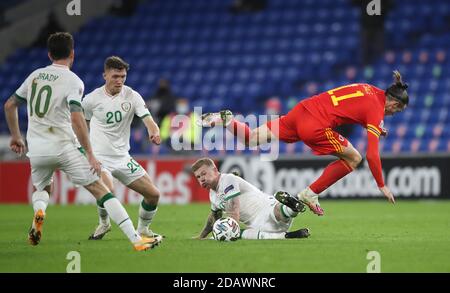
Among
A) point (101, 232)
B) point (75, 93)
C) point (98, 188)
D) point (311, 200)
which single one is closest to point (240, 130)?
point (311, 200)

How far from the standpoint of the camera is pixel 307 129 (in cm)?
1025

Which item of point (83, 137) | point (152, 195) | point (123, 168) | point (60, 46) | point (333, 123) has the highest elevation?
point (60, 46)

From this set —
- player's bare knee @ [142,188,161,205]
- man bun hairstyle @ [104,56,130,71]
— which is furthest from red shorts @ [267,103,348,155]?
man bun hairstyle @ [104,56,130,71]

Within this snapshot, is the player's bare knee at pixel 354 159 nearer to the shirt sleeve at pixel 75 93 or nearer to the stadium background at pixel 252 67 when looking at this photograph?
the shirt sleeve at pixel 75 93

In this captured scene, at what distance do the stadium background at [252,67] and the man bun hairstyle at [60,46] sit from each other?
8.30 metres

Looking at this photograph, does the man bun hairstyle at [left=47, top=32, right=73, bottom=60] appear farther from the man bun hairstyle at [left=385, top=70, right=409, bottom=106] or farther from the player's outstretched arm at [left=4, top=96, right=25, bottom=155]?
the man bun hairstyle at [left=385, top=70, right=409, bottom=106]

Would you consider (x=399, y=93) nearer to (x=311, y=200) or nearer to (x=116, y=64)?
(x=311, y=200)

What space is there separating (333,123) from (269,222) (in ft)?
4.52

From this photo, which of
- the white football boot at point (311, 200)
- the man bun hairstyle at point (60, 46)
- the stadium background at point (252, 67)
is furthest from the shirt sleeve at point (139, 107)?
the stadium background at point (252, 67)

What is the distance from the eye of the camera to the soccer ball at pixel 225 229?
946 centimetres

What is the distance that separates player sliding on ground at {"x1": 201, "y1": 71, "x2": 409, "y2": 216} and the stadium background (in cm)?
661

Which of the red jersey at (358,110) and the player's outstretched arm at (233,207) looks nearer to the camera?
the player's outstretched arm at (233,207)

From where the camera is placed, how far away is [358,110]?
1001cm
